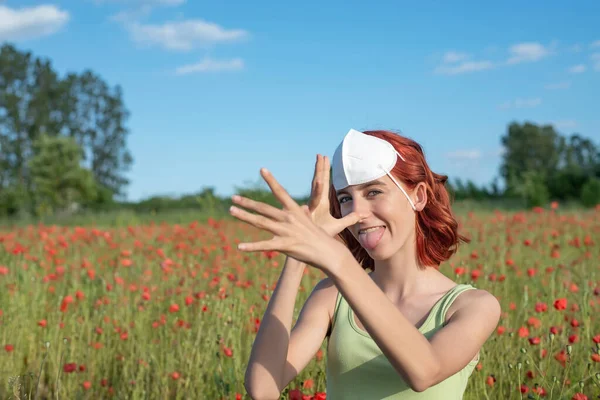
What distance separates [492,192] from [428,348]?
83.1 ft

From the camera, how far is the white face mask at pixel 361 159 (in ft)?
5.74

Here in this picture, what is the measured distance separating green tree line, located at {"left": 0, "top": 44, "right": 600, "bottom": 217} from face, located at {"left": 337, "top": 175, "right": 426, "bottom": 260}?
1676cm

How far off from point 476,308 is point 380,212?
36 centimetres

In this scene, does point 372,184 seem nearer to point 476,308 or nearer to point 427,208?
point 427,208

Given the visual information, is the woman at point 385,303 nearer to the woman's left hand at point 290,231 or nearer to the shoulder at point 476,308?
the shoulder at point 476,308

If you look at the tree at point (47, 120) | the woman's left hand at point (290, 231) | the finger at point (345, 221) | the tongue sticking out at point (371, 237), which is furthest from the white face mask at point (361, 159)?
the tree at point (47, 120)

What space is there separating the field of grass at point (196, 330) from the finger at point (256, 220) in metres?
0.92

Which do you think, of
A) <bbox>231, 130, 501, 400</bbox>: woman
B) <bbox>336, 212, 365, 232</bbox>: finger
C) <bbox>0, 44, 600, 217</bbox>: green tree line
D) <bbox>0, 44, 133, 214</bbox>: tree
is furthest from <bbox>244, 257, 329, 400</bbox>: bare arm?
<bbox>0, 44, 133, 214</bbox>: tree

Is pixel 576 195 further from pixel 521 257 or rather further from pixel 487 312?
pixel 487 312

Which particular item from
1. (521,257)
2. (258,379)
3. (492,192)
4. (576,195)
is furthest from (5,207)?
(258,379)

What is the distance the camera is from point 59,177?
112 feet

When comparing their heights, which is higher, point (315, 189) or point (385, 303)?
point (315, 189)

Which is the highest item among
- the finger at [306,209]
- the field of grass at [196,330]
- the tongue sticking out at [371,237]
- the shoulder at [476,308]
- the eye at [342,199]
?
the finger at [306,209]

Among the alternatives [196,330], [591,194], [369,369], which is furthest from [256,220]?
[591,194]
